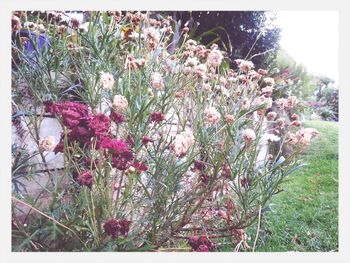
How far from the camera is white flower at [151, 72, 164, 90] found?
4.07ft

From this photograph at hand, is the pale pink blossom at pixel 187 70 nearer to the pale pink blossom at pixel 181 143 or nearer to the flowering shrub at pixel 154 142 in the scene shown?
the flowering shrub at pixel 154 142

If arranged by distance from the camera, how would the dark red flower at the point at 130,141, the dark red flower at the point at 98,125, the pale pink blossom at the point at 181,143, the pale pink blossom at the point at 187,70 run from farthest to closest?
the pale pink blossom at the point at 187,70 → the dark red flower at the point at 130,141 → the pale pink blossom at the point at 181,143 → the dark red flower at the point at 98,125

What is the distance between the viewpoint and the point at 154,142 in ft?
4.25

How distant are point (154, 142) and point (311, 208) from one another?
692mm

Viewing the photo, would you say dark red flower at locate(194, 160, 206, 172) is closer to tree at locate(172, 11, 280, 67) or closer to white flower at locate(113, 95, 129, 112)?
white flower at locate(113, 95, 129, 112)

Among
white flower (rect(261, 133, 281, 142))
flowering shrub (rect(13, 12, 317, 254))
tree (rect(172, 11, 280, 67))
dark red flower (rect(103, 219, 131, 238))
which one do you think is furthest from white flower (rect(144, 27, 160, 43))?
dark red flower (rect(103, 219, 131, 238))

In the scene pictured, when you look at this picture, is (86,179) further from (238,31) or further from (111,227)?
(238,31)

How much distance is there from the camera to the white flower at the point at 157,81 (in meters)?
1.24

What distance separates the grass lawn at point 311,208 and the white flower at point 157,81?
592 mm

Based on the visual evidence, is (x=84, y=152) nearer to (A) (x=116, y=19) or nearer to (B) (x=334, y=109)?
(A) (x=116, y=19)

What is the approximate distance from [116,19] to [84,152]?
523mm

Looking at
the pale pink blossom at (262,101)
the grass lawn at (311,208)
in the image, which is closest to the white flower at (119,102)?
the pale pink blossom at (262,101)
